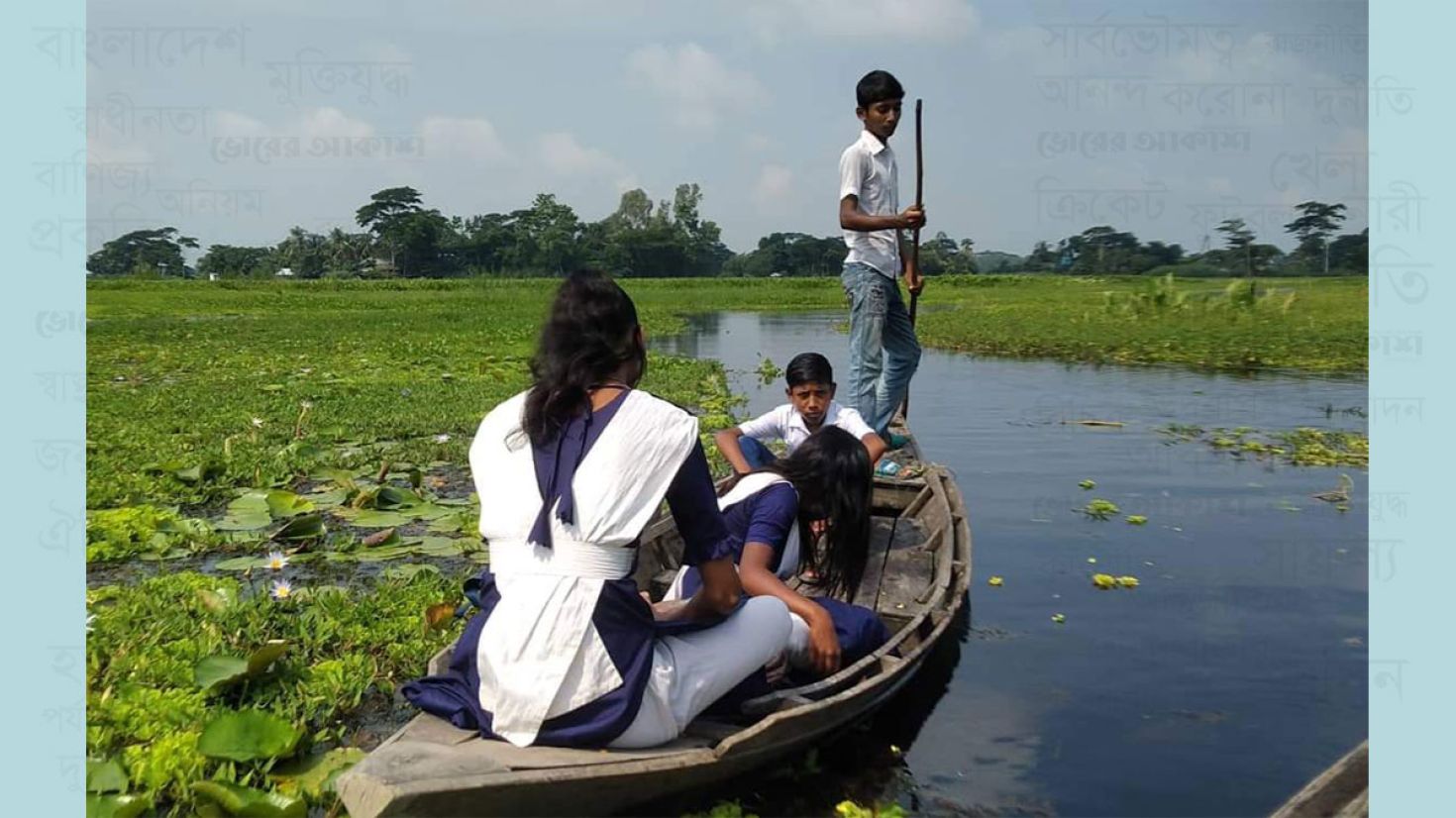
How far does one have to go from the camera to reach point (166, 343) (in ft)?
58.7

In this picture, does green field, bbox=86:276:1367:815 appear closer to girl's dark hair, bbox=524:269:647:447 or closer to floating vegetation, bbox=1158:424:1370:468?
floating vegetation, bbox=1158:424:1370:468

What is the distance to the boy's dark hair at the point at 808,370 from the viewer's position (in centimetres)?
557

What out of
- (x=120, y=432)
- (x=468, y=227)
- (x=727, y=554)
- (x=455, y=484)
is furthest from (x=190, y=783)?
(x=468, y=227)

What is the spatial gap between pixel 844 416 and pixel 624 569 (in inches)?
120

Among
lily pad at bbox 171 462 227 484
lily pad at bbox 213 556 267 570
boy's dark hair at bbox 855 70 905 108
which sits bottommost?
lily pad at bbox 213 556 267 570

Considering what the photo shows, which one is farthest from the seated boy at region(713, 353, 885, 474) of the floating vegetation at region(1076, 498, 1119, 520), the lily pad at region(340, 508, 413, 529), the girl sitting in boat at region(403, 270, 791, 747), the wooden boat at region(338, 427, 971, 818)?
the girl sitting in boat at region(403, 270, 791, 747)

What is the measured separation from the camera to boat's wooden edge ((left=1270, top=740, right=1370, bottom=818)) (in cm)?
275

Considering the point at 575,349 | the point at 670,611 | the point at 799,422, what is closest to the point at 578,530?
the point at 575,349

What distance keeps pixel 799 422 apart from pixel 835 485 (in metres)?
1.48

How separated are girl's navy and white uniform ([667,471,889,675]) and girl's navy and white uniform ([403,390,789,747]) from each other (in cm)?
92

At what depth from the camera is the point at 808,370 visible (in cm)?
559

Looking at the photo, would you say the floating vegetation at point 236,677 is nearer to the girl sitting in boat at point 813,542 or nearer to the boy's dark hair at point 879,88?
the girl sitting in boat at point 813,542

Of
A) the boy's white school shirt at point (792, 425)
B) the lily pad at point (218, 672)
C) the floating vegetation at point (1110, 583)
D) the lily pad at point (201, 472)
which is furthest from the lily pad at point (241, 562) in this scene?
the floating vegetation at point (1110, 583)

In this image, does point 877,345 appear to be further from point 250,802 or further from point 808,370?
point 250,802
